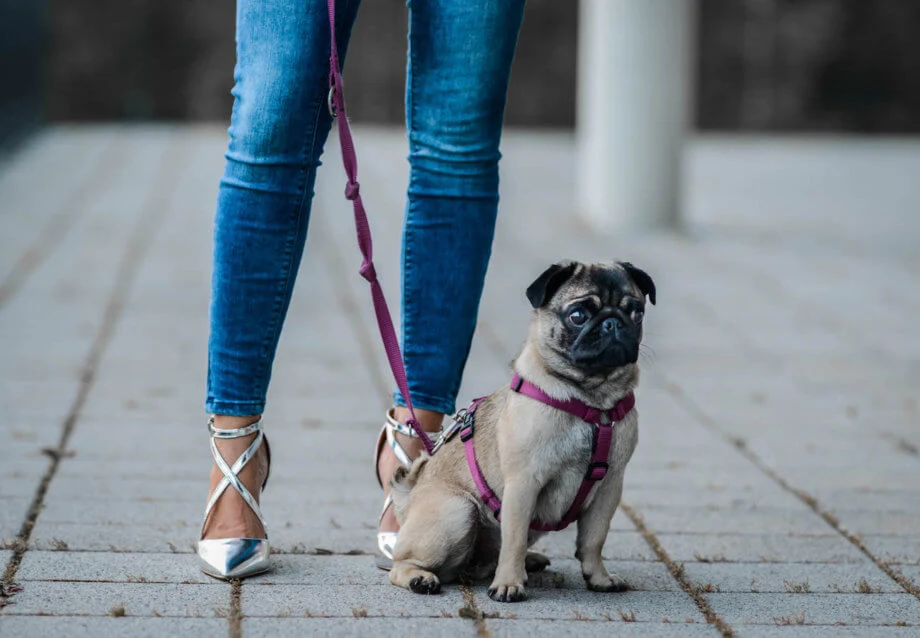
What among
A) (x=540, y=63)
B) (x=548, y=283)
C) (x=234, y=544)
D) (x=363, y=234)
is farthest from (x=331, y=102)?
(x=540, y=63)

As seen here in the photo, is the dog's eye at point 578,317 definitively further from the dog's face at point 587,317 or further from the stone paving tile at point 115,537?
the stone paving tile at point 115,537

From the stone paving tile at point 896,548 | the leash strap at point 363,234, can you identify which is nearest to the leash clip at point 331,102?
the leash strap at point 363,234

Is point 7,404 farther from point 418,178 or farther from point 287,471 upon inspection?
point 418,178

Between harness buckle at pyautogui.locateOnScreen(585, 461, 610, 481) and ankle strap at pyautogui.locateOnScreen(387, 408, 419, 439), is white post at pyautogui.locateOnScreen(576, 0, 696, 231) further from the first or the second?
harness buckle at pyautogui.locateOnScreen(585, 461, 610, 481)

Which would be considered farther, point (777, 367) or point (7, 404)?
point (777, 367)

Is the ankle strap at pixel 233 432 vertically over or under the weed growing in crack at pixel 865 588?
over

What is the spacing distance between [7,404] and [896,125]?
612 inches

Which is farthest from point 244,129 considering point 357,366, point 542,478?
point 357,366

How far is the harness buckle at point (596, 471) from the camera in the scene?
103 inches

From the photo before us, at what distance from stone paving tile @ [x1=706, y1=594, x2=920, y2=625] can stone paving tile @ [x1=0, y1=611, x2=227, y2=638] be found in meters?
1.03

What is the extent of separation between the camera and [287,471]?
3783mm

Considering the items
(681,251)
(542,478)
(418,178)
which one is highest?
(418,178)

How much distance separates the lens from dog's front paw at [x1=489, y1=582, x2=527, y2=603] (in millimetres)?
2611

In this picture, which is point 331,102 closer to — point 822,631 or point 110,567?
point 110,567
